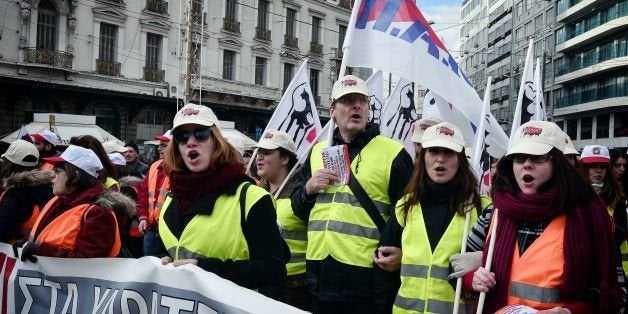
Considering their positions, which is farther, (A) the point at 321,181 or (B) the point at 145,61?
(B) the point at 145,61

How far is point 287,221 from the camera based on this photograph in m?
4.43

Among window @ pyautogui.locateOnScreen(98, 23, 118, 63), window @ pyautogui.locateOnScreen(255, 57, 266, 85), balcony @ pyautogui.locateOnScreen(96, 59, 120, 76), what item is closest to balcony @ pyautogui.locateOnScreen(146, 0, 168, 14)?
window @ pyautogui.locateOnScreen(98, 23, 118, 63)

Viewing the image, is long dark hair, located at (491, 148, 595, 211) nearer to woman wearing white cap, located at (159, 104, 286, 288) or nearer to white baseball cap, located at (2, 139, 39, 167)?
woman wearing white cap, located at (159, 104, 286, 288)

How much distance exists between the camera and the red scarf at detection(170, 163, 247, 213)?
124 inches

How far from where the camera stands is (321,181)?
12.8ft

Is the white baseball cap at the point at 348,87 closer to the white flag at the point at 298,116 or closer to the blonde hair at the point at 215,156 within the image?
the blonde hair at the point at 215,156

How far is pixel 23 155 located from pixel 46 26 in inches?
911

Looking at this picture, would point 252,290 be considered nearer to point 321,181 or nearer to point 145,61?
point 321,181

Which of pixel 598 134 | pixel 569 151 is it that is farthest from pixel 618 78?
pixel 569 151

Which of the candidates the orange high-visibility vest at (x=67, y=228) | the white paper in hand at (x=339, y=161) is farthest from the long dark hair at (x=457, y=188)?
the orange high-visibility vest at (x=67, y=228)

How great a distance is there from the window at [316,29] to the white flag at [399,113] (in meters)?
31.6

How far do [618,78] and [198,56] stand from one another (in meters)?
33.9

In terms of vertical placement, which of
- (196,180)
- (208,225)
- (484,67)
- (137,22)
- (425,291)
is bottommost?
(425,291)

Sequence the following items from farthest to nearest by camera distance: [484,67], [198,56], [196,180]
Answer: [484,67] < [198,56] < [196,180]
